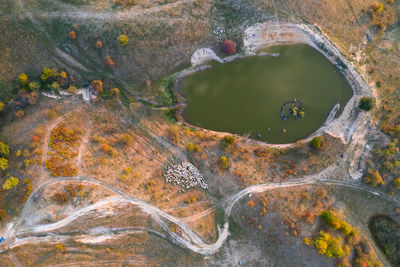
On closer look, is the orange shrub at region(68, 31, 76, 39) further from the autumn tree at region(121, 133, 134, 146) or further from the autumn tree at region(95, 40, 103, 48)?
the autumn tree at region(121, 133, 134, 146)

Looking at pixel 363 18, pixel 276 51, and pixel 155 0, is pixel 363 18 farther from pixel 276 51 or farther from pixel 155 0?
pixel 155 0

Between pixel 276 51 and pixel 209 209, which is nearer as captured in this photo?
pixel 209 209

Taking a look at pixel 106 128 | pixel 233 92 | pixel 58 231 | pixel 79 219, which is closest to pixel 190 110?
pixel 233 92

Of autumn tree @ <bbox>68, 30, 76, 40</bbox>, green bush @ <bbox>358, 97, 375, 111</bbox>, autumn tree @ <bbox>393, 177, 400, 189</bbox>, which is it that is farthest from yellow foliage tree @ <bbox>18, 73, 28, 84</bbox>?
autumn tree @ <bbox>393, 177, 400, 189</bbox>

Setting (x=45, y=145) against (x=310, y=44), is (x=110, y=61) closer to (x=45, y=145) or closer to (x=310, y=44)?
(x=45, y=145)

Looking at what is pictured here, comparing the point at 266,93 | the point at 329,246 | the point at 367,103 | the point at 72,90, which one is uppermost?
the point at 367,103

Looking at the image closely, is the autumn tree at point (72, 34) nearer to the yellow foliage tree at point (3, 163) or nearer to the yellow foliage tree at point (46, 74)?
the yellow foliage tree at point (46, 74)

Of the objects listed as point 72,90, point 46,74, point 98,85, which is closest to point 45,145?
point 72,90
